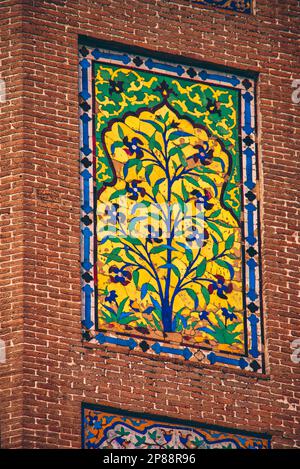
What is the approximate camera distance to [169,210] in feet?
90.3

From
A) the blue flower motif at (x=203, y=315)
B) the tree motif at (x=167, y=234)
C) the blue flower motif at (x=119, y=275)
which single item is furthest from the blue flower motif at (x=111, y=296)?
the blue flower motif at (x=203, y=315)

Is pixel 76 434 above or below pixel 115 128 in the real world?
below

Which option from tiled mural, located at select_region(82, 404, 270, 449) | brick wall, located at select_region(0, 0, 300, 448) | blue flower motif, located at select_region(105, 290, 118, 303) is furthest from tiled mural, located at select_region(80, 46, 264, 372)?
tiled mural, located at select_region(82, 404, 270, 449)

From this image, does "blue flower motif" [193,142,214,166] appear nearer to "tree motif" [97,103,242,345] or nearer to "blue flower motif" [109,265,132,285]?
"tree motif" [97,103,242,345]

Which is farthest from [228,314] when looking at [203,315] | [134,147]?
[134,147]

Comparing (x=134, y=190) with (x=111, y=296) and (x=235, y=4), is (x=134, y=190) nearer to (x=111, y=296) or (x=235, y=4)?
(x=111, y=296)

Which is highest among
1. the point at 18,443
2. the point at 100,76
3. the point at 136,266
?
the point at 100,76

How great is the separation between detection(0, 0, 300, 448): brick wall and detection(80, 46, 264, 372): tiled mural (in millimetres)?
177

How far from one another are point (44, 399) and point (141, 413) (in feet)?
3.50

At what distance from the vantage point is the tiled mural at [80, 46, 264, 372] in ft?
88.6

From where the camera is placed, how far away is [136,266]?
89.1ft

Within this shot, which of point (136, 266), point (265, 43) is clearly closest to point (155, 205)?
point (136, 266)

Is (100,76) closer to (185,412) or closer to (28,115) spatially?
(28,115)

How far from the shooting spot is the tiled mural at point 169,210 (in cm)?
2700
